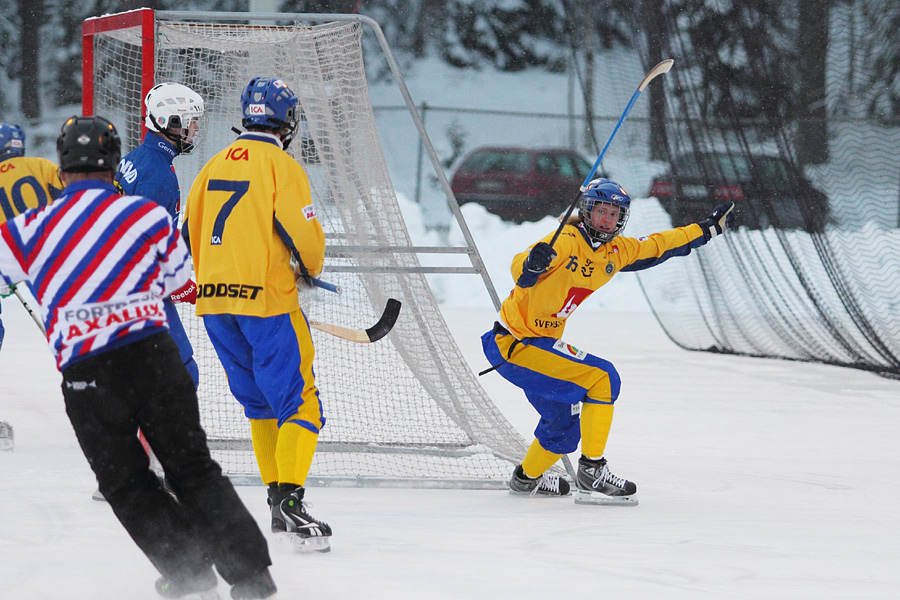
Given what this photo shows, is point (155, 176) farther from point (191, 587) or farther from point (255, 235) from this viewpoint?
point (191, 587)

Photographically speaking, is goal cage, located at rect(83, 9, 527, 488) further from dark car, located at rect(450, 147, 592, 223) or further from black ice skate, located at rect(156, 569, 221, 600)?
dark car, located at rect(450, 147, 592, 223)

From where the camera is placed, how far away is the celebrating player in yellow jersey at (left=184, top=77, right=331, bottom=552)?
311 centimetres

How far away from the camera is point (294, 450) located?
10.2ft

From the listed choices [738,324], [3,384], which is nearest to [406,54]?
[738,324]

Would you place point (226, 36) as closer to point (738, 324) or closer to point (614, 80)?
point (614, 80)

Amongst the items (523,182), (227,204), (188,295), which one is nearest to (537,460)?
(188,295)

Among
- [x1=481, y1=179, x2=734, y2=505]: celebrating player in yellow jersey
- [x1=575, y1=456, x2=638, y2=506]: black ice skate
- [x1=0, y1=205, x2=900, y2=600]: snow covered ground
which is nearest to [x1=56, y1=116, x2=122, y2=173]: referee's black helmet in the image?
[x1=0, y1=205, x2=900, y2=600]: snow covered ground

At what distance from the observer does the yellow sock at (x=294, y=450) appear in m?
3.12

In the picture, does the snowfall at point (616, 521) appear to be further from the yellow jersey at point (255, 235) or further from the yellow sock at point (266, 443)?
the yellow jersey at point (255, 235)

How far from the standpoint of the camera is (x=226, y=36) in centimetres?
457

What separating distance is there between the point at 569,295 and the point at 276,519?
1.44 m

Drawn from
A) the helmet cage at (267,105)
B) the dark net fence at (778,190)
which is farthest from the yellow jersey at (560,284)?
the dark net fence at (778,190)

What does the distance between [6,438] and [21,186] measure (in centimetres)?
108

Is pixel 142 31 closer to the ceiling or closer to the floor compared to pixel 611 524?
closer to the ceiling
